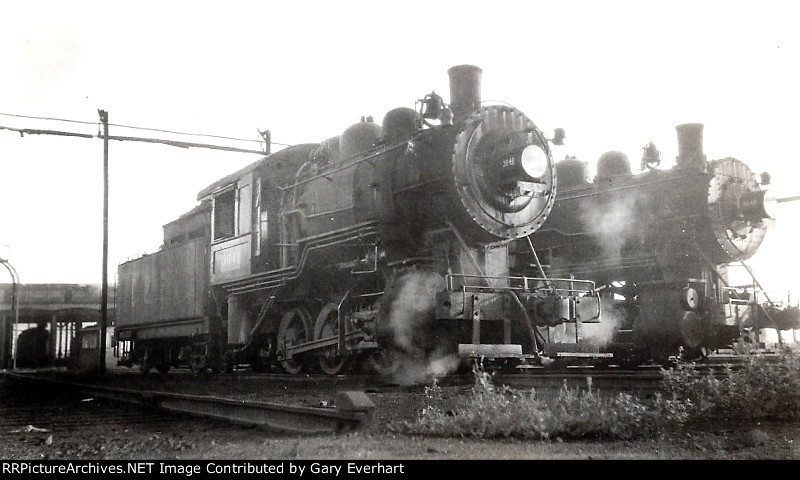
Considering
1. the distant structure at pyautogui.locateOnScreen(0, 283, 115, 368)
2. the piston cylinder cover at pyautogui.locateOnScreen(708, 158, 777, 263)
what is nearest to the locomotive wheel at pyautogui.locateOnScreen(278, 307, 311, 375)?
the piston cylinder cover at pyautogui.locateOnScreen(708, 158, 777, 263)

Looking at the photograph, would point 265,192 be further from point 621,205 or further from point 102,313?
point 102,313

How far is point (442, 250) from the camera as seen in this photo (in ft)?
27.8

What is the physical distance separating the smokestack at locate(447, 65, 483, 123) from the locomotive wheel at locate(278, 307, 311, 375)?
3.74 metres

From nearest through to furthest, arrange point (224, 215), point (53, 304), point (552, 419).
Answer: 1. point (552, 419)
2. point (224, 215)
3. point (53, 304)

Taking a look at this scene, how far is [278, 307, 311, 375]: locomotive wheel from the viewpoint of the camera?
10.5m

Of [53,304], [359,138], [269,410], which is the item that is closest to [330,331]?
[359,138]

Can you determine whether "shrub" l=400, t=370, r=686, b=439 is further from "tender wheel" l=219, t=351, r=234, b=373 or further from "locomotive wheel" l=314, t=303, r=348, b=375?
"tender wheel" l=219, t=351, r=234, b=373

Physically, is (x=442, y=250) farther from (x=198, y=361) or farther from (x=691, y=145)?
(x=198, y=361)

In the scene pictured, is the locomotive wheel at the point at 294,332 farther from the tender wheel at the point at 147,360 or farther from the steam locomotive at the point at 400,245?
the tender wheel at the point at 147,360

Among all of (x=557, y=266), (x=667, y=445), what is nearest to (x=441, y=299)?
(x=667, y=445)

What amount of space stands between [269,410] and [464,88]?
4.82 metres

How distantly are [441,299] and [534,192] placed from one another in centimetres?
201

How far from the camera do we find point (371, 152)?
916 cm

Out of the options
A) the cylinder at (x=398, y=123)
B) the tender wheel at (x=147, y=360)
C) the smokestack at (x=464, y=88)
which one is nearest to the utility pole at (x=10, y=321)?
the tender wheel at (x=147, y=360)
